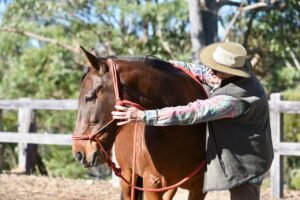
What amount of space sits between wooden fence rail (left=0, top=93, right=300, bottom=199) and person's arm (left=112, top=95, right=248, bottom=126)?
4273mm

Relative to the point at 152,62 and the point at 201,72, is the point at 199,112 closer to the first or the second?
the point at 152,62

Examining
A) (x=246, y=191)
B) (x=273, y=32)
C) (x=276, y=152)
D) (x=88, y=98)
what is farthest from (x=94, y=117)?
(x=273, y=32)

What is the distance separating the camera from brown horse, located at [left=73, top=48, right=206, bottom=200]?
4117 millimetres

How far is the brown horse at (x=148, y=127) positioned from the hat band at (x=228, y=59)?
0.47 metres

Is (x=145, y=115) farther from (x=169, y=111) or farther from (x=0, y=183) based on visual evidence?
(x=0, y=183)

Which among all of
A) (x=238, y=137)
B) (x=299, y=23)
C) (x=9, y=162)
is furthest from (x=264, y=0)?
(x=238, y=137)

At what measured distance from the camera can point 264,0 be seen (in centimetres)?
1141

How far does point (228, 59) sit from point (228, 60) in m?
0.01

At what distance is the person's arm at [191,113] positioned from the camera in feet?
12.9

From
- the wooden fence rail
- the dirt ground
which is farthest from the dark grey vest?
the wooden fence rail

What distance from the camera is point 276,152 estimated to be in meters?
8.16

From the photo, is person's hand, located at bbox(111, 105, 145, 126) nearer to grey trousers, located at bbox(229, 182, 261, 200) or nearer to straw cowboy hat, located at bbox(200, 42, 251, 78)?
straw cowboy hat, located at bbox(200, 42, 251, 78)

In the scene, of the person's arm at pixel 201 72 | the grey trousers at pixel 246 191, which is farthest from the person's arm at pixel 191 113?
the person's arm at pixel 201 72

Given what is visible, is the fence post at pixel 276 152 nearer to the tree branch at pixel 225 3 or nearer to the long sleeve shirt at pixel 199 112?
the tree branch at pixel 225 3
